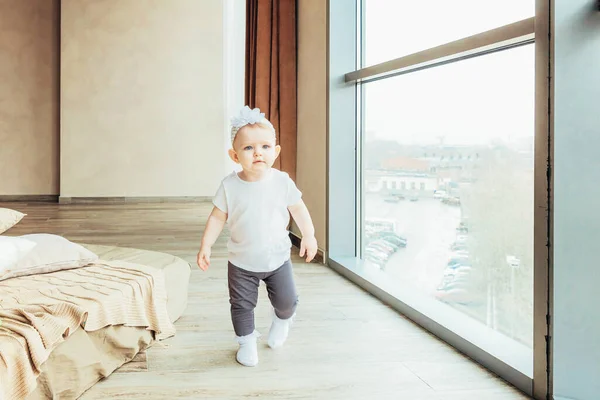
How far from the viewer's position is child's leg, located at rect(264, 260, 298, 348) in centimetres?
183

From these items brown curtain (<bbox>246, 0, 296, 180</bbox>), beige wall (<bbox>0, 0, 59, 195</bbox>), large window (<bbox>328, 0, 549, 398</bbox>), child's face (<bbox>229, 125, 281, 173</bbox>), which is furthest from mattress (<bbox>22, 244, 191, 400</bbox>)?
beige wall (<bbox>0, 0, 59, 195</bbox>)

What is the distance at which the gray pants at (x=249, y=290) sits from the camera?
1.80m

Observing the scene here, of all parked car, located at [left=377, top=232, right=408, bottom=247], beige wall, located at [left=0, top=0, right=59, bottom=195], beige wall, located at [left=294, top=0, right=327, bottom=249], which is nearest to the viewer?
parked car, located at [left=377, top=232, right=408, bottom=247]

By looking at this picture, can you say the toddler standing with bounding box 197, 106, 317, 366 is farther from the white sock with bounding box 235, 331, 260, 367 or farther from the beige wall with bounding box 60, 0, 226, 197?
the beige wall with bounding box 60, 0, 226, 197

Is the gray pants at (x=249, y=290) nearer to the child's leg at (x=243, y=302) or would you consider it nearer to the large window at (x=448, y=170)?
the child's leg at (x=243, y=302)

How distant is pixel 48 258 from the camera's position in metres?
1.94

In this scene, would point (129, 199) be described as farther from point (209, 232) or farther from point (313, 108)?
point (209, 232)

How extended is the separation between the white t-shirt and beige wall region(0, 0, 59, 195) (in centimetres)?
629

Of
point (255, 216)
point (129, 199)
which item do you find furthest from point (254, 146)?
point (129, 199)

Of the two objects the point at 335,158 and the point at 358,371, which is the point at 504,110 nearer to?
the point at 358,371

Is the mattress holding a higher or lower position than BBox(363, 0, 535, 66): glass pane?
lower

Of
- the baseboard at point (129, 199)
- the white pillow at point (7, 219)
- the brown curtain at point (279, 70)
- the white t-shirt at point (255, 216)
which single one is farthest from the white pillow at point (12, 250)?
the baseboard at point (129, 199)

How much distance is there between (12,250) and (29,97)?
609cm

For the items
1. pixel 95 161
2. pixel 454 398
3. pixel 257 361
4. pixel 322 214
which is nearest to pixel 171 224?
pixel 322 214
